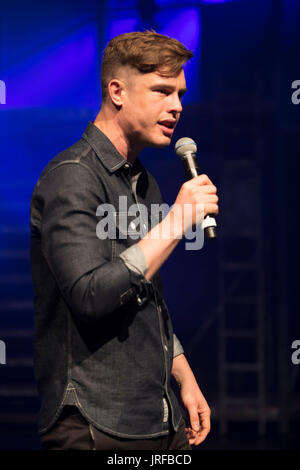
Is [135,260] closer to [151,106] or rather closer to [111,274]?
[111,274]

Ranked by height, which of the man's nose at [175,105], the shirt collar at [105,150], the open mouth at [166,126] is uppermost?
the man's nose at [175,105]

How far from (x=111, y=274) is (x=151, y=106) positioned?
53 cm

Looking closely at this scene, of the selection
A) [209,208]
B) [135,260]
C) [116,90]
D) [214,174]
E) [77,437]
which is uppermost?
[214,174]

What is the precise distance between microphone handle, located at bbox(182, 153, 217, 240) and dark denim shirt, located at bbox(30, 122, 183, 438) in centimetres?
20

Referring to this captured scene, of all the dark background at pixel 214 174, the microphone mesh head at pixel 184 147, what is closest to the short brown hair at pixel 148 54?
the microphone mesh head at pixel 184 147

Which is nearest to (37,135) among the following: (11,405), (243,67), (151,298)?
(243,67)

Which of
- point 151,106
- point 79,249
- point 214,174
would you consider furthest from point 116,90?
point 214,174

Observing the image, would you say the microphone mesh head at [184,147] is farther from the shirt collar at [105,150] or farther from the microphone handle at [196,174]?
the shirt collar at [105,150]

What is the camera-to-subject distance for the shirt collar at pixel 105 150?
1.76m

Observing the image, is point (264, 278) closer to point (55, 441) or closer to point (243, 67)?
point (243, 67)

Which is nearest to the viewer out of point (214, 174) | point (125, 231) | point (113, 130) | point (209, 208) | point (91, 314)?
point (91, 314)

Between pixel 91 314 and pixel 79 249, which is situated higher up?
pixel 79 249

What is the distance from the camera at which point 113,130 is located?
182 cm

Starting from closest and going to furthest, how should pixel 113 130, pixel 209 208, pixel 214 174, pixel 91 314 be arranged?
pixel 91 314
pixel 209 208
pixel 113 130
pixel 214 174
